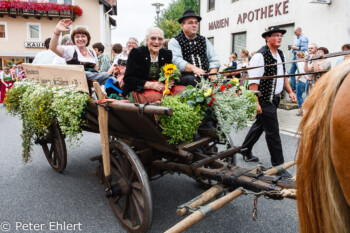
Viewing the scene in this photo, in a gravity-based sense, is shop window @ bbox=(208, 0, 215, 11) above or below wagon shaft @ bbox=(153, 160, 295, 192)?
above

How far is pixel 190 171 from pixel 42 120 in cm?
190

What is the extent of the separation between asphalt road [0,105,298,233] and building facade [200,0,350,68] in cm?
659

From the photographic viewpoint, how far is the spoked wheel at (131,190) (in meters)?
2.52

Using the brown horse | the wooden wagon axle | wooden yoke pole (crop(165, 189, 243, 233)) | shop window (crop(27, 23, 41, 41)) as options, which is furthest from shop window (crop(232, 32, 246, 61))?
shop window (crop(27, 23, 41, 41))

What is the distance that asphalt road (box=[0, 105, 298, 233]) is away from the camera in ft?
9.38

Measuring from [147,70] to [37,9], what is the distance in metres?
24.4

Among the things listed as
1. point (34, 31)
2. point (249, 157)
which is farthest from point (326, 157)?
point (34, 31)

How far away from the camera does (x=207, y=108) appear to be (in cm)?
279

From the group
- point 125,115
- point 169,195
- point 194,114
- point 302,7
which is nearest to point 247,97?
point 194,114

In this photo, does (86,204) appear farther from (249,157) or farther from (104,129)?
(249,157)

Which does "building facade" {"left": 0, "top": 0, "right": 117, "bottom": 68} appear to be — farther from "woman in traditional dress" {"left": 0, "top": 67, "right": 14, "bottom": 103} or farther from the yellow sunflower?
the yellow sunflower

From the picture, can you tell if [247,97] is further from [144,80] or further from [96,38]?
[96,38]

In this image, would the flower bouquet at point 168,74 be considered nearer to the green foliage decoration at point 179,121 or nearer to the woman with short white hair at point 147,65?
the woman with short white hair at point 147,65

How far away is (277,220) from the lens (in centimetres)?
292
